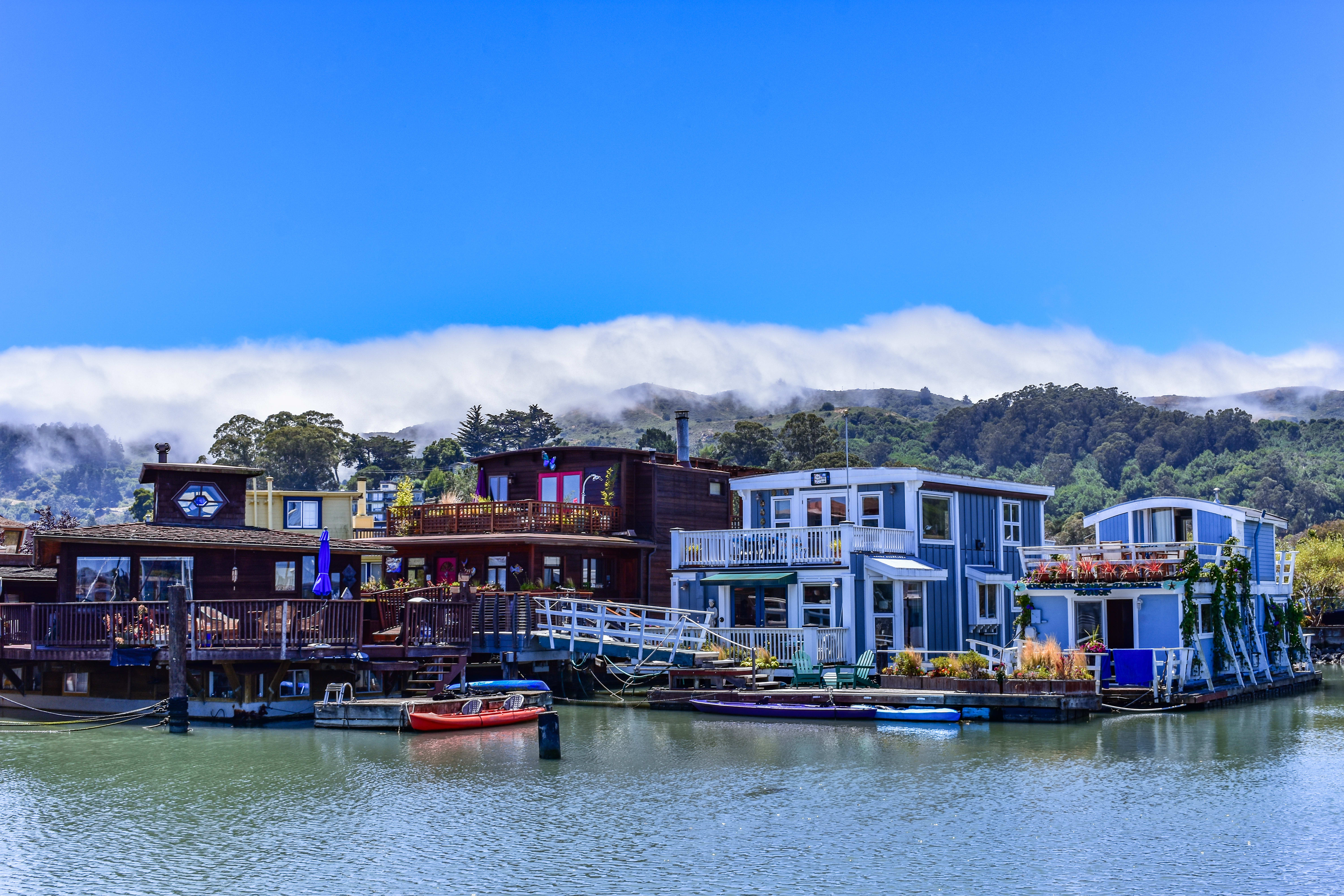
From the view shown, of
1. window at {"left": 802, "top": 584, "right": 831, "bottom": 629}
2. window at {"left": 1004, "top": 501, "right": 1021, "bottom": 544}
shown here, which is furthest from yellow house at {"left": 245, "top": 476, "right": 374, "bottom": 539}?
window at {"left": 1004, "top": 501, "right": 1021, "bottom": 544}

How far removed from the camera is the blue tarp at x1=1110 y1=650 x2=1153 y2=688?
33.4m

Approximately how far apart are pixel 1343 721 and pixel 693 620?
1813 cm

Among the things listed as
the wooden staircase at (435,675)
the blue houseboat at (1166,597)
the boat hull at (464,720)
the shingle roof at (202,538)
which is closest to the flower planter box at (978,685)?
the blue houseboat at (1166,597)

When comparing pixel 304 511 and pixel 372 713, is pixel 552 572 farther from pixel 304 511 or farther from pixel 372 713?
pixel 304 511

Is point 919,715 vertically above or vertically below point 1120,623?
below

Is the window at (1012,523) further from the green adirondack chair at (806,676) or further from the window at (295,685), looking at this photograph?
the window at (295,685)

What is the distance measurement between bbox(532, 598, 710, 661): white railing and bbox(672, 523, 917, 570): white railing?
2.19m

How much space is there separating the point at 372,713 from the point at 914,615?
53.7ft

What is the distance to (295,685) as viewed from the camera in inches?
1288

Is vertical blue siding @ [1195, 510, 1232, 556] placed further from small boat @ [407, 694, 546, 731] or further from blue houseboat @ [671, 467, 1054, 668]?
small boat @ [407, 694, 546, 731]

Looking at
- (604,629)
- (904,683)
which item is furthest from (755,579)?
(904,683)

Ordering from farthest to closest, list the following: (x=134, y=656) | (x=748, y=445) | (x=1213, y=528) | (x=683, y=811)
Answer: (x=748, y=445)
(x=1213, y=528)
(x=134, y=656)
(x=683, y=811)

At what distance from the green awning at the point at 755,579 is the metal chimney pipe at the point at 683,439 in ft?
33.1

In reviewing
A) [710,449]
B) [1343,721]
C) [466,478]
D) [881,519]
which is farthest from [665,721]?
[710,449]
